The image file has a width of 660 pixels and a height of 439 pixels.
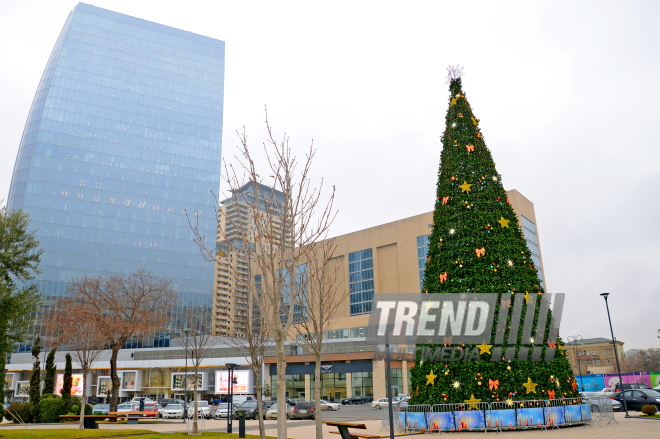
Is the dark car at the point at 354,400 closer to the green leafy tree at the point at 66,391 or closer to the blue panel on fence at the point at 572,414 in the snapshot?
the green leafy tree at the point at 66,391

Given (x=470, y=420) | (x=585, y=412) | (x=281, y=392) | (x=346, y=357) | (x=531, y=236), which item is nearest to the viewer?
(x=281, y=392)

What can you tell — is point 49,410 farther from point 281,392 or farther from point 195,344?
point 281,392

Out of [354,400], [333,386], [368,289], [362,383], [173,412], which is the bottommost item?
[354,400]

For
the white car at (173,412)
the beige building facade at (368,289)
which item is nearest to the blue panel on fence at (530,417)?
the beige building facade at (368,289)

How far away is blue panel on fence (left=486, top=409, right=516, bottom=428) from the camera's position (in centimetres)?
1584

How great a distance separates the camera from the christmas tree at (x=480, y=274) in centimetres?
1622

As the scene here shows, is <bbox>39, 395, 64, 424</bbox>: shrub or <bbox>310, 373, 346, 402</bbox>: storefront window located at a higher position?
<bbox>39, 395, 64, 424</bbox>: shrub

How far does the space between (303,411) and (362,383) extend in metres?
21.3

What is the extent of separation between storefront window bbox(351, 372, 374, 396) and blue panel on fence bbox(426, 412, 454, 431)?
3823cm

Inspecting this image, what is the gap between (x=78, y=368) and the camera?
238 feet

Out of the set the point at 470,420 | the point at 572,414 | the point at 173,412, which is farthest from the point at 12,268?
the point at 572,414

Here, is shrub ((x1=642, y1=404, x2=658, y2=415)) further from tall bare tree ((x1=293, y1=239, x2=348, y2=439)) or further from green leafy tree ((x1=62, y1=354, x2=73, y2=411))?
green leafy tree ((x1=62, y1=354, x2=73, y2=411))

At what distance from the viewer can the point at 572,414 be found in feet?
55.7

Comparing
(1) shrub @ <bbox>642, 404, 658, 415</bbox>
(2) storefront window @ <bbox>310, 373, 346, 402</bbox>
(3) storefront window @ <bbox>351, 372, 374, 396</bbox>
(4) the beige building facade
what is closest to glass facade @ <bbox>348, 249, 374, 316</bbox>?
(4) the beige building facade
